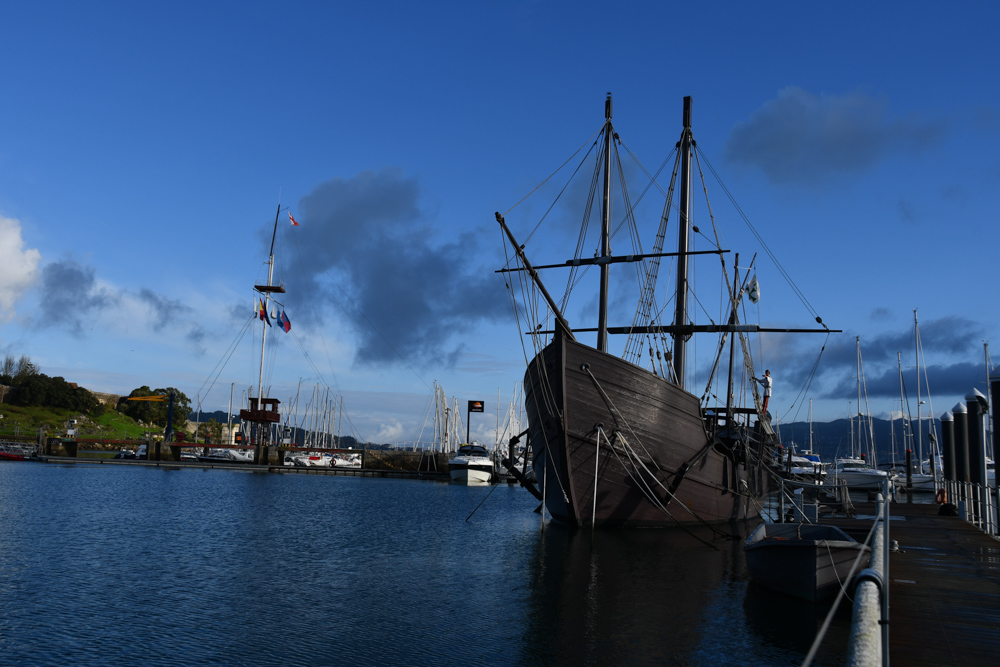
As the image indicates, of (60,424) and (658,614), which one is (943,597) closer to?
(658,614)

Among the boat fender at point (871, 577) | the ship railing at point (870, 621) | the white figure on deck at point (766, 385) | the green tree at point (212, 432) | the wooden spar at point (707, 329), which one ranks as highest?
the wooden spar at point (707, 329)

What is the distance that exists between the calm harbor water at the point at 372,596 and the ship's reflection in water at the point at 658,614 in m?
0.06

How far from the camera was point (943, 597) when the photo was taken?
460 inches

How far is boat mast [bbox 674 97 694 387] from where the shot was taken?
34.2 meters

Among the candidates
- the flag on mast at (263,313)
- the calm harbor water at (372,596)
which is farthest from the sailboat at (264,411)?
the calm harbor water at (372,596)

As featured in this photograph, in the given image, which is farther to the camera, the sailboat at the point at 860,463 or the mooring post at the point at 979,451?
the sailboat at the point at 860,463

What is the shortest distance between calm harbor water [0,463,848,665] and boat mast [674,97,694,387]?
866 cm

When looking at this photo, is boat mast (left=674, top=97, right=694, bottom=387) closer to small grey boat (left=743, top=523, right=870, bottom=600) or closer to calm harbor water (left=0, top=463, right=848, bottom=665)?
calm harbor water (left=0, top=463, right=848, bottom=665)

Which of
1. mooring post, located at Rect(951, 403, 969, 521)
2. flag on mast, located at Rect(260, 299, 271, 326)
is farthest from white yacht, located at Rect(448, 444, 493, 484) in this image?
mooring post, located at Rect(951, 403, 969, 521)

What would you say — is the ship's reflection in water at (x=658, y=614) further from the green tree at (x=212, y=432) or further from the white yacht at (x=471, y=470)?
the green tree at (x=212, y=432)

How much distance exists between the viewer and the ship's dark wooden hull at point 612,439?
2356 cm

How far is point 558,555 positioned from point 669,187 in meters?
21.6

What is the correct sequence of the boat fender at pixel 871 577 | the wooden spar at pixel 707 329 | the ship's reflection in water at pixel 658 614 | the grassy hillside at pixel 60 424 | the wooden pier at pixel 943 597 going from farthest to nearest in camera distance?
the grassy hillside at pixel 60 424 → the wooden spar at pixel 707 329 → the ship's reflection in water at pixel 658 614 → the wooden pier at pixel 943 597 → the boat fender at pixel 871 577

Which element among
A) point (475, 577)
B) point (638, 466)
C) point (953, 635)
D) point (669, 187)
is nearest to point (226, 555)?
→ point (475, 577)
